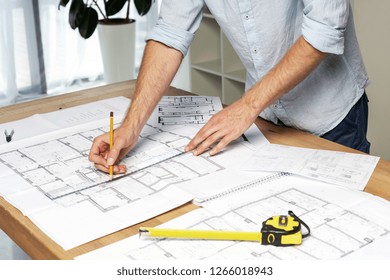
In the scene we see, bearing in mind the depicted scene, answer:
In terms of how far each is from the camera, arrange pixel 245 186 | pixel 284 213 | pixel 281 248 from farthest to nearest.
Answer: pixel 245 186
pixel 284 213
pixel 281 248

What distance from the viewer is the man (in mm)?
1432

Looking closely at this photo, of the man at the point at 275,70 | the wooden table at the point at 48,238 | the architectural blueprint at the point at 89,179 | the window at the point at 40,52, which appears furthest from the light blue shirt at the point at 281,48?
the window at the point at 40,52

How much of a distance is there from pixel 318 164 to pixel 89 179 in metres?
0.50

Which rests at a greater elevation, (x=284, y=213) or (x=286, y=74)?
(x=286, y=74)

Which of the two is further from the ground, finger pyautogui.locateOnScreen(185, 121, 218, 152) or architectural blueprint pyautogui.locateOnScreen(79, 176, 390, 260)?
finger pyautogui.locateOnScreen(185, 121, 218, 152)

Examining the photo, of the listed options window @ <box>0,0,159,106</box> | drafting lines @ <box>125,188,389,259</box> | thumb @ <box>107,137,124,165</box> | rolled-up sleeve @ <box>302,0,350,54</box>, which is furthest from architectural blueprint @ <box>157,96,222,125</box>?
window @ <box>0,0,159,106</box>

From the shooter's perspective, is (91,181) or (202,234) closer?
(202,234)

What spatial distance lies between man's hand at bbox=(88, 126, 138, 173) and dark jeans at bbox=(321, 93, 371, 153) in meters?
0.59

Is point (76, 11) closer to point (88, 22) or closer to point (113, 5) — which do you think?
point (88, 22)

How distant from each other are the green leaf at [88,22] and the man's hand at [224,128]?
2126 mm

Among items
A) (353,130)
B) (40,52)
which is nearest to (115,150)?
(353,130)

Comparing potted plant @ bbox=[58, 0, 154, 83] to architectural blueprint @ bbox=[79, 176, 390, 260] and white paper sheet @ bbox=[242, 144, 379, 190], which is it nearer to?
white paper sheet @ bbox=[242, 144, 379, 190]

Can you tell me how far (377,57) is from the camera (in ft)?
9.50

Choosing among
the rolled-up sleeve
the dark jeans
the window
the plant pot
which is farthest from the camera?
the window
